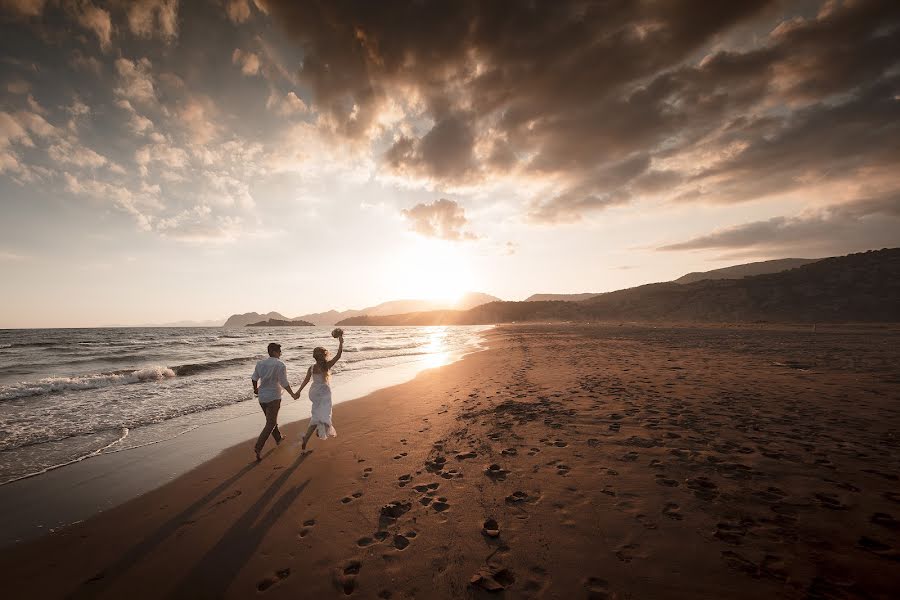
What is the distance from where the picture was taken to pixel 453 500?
17.1 ft

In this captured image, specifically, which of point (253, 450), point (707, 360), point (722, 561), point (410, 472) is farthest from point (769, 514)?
point (707, 360)

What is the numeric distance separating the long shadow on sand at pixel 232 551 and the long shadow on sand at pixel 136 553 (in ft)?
2.89

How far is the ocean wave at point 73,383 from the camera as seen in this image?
1515 cm

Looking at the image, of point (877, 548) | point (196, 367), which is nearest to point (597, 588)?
point (877, 548)

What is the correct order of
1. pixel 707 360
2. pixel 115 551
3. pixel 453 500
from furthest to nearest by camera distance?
pixel 707 360 → pixel 453 500 → pixel 115 551

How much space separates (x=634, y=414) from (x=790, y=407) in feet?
12.8

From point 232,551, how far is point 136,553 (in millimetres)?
1332

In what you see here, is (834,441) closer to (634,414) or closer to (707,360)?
(634,414)

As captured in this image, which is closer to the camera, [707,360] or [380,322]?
[707,360]

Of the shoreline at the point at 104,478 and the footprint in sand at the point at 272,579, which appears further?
the shoreline at the point at 104,478

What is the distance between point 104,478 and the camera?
6.83m

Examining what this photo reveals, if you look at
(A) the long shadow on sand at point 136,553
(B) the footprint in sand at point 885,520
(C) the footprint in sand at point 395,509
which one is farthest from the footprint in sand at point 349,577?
(B) the footprint in sand at point 885,520

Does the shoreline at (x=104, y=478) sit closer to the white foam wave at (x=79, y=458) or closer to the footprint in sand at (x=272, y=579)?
the white foam wave at (x=79, y=458)

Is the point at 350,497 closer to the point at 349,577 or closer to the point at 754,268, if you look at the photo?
the point at 349,577
